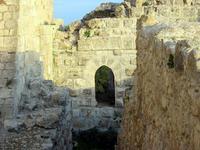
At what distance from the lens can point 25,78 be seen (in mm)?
10172

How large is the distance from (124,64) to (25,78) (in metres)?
4.67

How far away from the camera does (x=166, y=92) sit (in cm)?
550

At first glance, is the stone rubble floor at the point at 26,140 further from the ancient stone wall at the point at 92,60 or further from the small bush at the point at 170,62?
the ancient stone wall at the point at 92,60

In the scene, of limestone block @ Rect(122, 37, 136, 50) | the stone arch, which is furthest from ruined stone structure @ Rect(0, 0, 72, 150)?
limestone block @ Rect(122, 37, 136, 50)

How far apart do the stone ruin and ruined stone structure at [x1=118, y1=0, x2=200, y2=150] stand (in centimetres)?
1

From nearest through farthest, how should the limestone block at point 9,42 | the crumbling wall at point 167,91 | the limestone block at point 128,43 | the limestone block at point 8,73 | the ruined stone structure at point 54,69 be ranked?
the crumbling wall at point 167,91, the ruined stone structure at point 54,69, the limestone block at point 8,73, the limestone block at point 9,42, the limestone block at point 128,43

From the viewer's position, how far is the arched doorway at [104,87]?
15.4m

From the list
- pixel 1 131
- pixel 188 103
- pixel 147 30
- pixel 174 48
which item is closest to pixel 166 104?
pixel 174 48

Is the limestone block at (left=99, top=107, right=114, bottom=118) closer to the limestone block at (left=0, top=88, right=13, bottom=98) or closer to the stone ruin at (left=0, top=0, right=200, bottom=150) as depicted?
the stone ruin at (left=0, top=0, right=200, bottom=150)

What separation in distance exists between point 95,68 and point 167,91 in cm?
892

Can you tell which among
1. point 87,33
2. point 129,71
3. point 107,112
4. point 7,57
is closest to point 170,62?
point 7,57

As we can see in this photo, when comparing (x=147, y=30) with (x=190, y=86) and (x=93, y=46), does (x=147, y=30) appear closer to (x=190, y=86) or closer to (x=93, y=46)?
(x=190, y=86)

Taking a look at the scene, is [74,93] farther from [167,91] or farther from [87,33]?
[167,91]

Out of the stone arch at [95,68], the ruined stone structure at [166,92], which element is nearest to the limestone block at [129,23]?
the stone arch at [95,68]
